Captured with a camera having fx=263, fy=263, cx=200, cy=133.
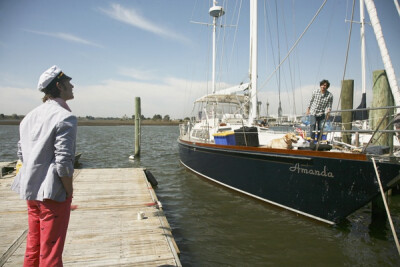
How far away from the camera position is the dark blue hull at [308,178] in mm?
4980

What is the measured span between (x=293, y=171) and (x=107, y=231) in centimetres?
416

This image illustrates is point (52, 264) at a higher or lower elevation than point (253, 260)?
higher

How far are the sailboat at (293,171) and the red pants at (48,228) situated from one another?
14.8 ft

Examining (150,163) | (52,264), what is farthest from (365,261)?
(150,163)

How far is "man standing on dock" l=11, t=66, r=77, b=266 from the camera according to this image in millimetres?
2064

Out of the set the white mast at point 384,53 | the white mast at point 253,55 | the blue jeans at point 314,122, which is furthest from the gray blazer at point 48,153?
the white mast at point 253,55

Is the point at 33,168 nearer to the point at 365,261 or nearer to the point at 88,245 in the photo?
the point at 88,245

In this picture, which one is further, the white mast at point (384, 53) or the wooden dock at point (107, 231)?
the white mast at point (384, 53)

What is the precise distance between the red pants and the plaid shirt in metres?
6.10

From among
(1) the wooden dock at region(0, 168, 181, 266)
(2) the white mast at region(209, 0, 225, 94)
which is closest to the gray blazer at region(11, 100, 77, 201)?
(1) the wooden dock at region(0, 168, 181, 266)

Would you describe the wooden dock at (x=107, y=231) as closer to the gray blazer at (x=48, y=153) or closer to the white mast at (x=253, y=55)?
the gray blazer at (x=48, y=153)

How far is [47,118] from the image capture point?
6.83 ft

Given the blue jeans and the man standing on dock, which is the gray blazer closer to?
the man standing on dock

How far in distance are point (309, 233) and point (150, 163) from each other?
1110 centimetres
